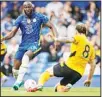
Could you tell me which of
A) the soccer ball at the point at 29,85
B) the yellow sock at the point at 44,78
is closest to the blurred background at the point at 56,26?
the yellow sock at the point at 44,78

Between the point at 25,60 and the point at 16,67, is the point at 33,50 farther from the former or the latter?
the point at 16,67

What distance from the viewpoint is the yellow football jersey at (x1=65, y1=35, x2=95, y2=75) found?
8063 mm

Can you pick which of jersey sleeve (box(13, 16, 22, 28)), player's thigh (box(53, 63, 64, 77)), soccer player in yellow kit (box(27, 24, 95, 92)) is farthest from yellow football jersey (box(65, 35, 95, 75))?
jersey sleeve (box(13, 16, 22, 28))

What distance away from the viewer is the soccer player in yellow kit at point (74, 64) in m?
8.08

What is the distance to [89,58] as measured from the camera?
8.16m

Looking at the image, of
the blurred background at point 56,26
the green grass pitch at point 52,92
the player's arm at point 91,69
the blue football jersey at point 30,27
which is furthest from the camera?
the blurred background at point 56,26

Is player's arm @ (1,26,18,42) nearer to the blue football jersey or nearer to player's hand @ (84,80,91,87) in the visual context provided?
the blue football jersey

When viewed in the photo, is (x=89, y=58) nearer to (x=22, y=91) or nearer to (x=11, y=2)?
(x=22, y=91)

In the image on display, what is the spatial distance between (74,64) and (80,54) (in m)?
0.17

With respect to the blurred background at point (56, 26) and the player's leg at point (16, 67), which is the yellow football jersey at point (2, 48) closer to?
the blurred background at point (56, 26)

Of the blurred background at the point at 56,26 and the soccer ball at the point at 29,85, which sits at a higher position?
the blurred background at the point at 56,26

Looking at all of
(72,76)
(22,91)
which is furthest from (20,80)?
(72,76)

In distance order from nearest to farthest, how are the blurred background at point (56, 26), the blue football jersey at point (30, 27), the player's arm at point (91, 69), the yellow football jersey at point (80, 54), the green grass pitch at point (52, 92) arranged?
the blue football jersey at point (30, 27) → the yellow football jersey at point (80, 54) → the player's arm at point (91, 69) → the green grass pitch at point (52, 92) → the blurred background at point (56, 26)

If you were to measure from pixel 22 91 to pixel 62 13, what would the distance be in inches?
65.3
